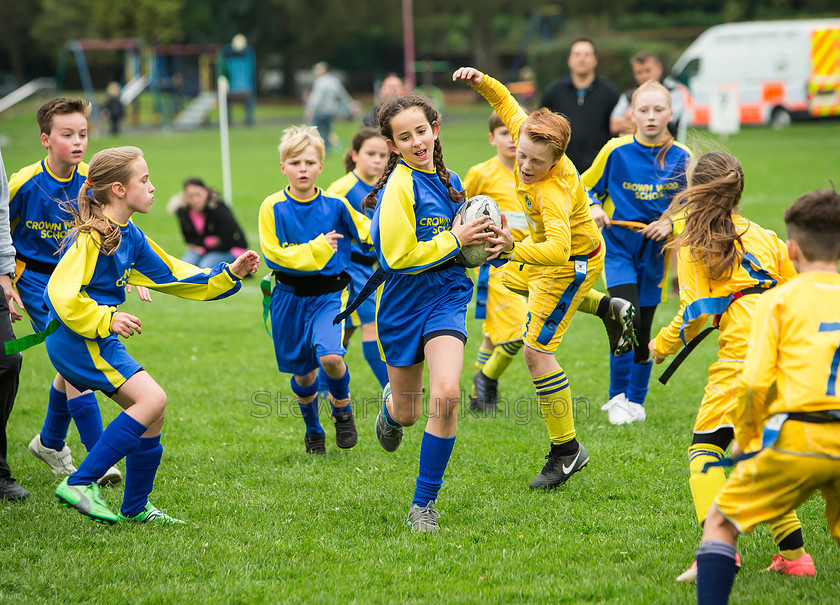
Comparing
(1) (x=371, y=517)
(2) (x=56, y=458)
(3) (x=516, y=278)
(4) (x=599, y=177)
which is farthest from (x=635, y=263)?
(2) (x=56, y=458)

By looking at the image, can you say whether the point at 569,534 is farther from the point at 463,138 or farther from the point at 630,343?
the point at 463,138

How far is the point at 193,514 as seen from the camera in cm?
449

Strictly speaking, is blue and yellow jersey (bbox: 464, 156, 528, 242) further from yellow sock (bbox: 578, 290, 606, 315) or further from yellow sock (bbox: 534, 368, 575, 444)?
yellow sock (bbox: 534, 368, 575, 444)

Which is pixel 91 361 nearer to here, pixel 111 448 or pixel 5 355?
pixel 111 448

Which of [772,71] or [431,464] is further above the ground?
[431,464]

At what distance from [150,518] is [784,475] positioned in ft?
10.0

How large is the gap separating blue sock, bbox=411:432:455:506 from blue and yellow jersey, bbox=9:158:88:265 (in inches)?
103

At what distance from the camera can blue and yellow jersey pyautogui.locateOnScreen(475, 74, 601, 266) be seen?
4.31 m

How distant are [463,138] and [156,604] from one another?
25660 millimetres

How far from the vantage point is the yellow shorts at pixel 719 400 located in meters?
3.65

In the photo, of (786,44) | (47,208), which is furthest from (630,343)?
(786,44)

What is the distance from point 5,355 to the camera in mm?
4590

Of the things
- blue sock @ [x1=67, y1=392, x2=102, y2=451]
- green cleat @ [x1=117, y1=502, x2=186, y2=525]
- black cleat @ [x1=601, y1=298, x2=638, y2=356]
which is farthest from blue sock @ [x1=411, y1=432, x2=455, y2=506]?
blue sock @ [x1=67, y1=392, x2=102, y2=451]

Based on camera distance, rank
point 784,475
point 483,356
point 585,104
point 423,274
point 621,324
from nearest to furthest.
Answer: point 784,475, point 423,274, point 621,324, point 483,356, point 585,104
